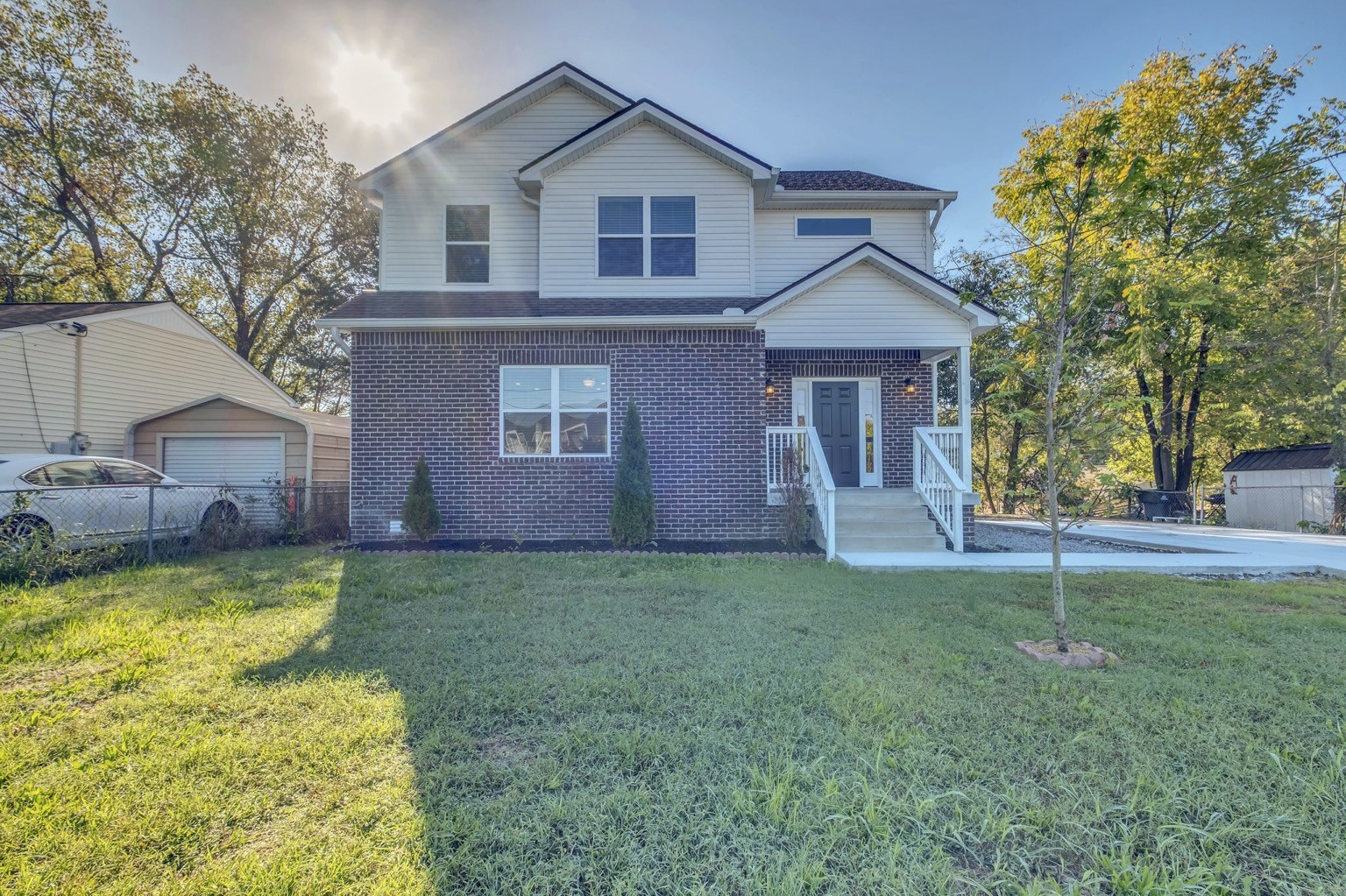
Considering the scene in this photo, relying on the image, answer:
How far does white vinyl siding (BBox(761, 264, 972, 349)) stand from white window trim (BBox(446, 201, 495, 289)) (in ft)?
15.8

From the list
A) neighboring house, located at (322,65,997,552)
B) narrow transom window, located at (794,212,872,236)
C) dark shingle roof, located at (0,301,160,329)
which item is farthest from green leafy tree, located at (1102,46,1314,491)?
dark shingle roof, located at (0,301,160,329)

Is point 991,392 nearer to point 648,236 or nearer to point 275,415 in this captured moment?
point 648,236

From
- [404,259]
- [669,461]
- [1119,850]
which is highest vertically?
[404,259]

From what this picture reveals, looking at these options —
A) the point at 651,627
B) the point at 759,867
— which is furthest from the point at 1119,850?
the point at 651,627

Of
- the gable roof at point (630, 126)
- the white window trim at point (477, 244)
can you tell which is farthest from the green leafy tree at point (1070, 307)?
the white window trim at point (477, 244)

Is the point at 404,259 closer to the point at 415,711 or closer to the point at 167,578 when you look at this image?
the point at 167,578

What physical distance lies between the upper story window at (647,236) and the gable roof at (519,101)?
6.55 ft

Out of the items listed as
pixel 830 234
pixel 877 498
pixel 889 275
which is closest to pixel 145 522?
pixel 877 498

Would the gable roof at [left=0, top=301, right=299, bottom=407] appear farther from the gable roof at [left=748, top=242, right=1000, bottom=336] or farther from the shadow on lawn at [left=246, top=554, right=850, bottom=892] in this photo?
the gable roof at [left=748, top=242, right=1000, bottom=336]

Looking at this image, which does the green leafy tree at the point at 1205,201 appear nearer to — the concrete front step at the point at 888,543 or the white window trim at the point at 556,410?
the concrete front step at the point at 888,543

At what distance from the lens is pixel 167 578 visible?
6.22 meters

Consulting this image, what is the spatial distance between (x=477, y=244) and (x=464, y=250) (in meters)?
0.25

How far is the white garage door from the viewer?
11.0 meters

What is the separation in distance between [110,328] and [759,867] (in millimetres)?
15682
